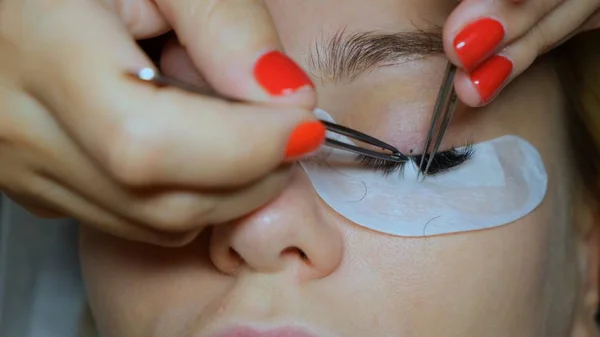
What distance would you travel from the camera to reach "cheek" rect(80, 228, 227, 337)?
0.84 metres

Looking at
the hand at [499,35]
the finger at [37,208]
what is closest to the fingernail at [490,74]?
the hand at [499,35]

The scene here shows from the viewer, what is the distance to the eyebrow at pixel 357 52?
2.83ft

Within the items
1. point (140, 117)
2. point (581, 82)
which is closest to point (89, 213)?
point (140, 117)

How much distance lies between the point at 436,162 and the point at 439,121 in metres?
0.05

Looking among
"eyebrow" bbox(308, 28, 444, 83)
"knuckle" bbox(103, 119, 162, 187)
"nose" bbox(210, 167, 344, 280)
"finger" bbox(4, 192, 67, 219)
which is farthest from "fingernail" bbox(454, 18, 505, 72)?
"finger" bbox(4, 192, 67, 219)

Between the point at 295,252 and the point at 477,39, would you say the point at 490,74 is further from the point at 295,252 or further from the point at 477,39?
the point at 295,252

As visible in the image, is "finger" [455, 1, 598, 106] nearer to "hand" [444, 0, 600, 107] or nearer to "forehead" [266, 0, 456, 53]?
"hand" [444, 0, 600, 107]

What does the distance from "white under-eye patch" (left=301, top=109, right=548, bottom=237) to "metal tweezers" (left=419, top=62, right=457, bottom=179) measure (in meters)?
0.02

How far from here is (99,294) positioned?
97cm

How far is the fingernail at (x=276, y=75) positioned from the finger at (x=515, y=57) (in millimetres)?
230

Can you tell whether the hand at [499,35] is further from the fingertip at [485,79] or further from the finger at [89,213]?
the finger at [89,213]

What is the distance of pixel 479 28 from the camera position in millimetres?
740

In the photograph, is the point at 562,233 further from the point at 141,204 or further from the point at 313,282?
the point at 141,204

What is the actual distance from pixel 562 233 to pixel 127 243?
1.97ft
